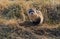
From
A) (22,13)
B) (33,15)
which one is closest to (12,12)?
(22,13)

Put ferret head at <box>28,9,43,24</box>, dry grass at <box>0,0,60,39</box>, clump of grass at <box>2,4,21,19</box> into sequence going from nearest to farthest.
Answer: dry grass at <box>0,0,60,39</box>, ferret head at <box>28,9,43,24</box>, clump of grass at <box>2,4,21,19</box>

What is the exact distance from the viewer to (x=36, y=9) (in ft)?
26.2

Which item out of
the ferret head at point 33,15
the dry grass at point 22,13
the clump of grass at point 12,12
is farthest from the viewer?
the clump of grass at point 12,12

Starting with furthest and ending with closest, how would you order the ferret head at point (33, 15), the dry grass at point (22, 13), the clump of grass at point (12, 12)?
the clump of grass at point (12, 12), the ferret head at point (33, 15), the dry grass at point (22, 13)

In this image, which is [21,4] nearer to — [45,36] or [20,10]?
[20,10]

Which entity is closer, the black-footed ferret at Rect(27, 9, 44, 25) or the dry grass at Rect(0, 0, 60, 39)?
the dry grass at Rect(0, 0, 60, 39)

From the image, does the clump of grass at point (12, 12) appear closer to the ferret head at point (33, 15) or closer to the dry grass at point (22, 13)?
the dry grass at point (22, 13)

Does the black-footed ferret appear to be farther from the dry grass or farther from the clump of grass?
the clump of grass

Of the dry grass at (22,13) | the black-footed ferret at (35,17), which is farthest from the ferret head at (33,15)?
the dry grass at (22,13)

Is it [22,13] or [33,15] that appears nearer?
[33,15]

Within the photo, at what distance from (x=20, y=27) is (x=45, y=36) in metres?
0.71

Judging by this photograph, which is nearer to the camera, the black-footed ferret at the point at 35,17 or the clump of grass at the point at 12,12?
the black-footed ferret at the point at 35,17

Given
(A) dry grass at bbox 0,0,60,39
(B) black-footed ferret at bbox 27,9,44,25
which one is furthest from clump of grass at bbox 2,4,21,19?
(B) black-footed ferret at bbox 27,9,44,25

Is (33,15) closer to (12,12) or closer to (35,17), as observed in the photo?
(35,17)
